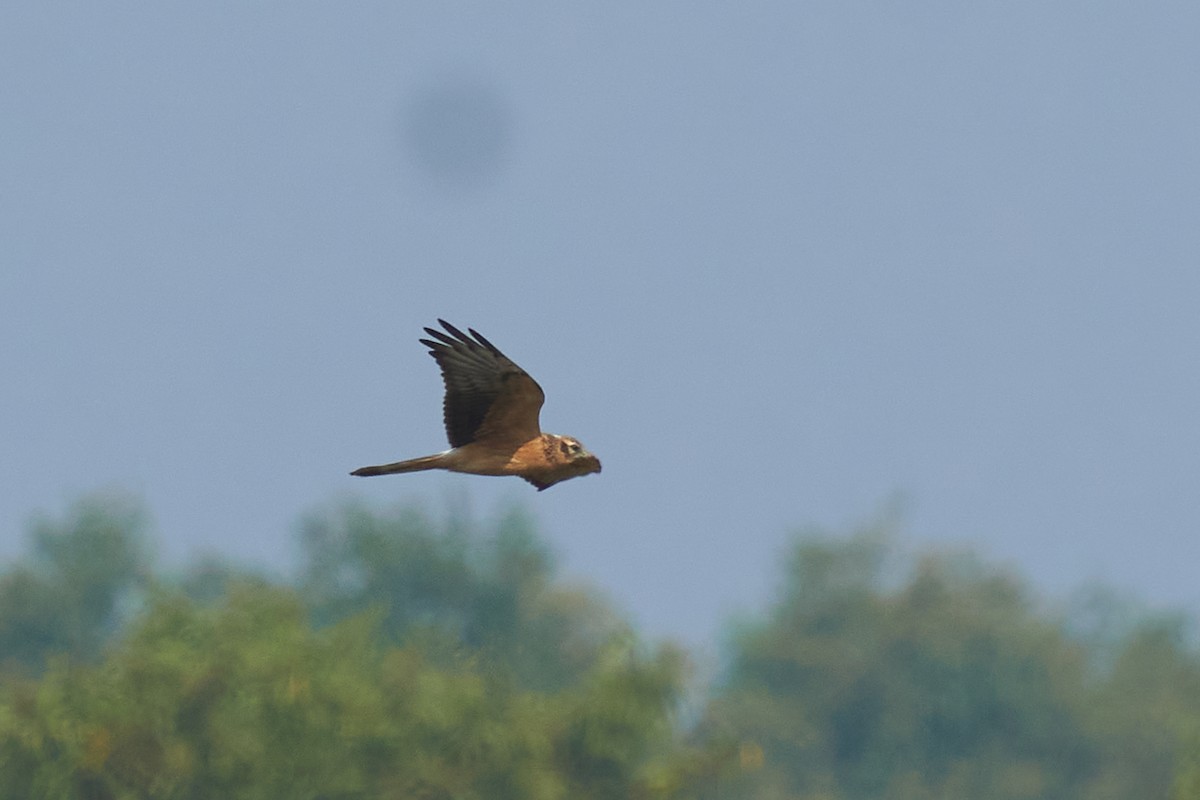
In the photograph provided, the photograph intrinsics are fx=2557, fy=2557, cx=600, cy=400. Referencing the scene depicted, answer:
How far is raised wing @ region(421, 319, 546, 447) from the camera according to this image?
1504 centimetres

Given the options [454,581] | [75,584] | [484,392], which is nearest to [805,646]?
[454,581]

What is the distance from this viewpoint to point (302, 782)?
30.6 metres

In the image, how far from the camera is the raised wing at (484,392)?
15.0m

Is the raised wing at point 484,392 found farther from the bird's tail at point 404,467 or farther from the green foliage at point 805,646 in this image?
the green foliage at point 805,646

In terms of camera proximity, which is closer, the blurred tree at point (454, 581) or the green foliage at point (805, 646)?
the green foliage at point (805, 646)

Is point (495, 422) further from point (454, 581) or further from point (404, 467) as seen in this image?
point (454, 581)

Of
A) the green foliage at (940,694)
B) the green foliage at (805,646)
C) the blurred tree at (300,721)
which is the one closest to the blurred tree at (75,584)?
the green foliage at (805,646)

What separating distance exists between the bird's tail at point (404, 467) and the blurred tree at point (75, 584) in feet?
147

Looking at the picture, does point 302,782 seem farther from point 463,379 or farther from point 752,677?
point 752,677

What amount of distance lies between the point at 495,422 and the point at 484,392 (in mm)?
194

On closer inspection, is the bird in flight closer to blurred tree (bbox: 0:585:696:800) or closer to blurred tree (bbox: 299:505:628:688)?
blurred tree (bbox: 0:585:696:800)

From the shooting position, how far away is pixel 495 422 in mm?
15133

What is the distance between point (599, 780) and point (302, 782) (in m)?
4.59

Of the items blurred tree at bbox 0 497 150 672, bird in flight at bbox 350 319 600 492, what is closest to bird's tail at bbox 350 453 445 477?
bird in flight at bbox 350 319 600 492
